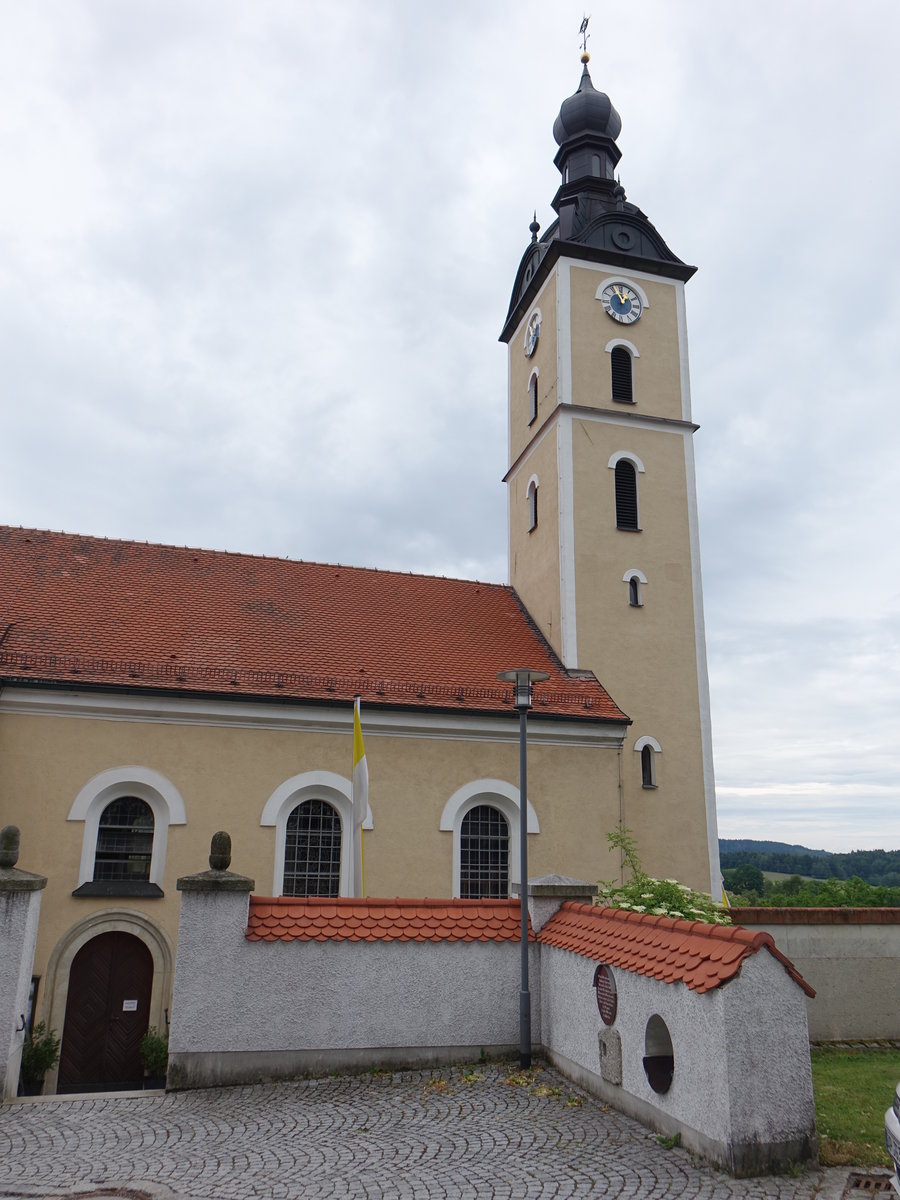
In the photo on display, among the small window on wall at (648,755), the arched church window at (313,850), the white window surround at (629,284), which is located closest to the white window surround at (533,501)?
the white window surround at (629,284)

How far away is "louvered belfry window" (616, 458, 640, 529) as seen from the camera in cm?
1977

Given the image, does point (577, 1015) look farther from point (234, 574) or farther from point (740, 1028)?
point (234, 574)

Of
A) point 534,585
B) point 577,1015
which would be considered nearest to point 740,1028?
point 577,1015

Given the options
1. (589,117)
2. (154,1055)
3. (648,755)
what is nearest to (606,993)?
(154,1055)

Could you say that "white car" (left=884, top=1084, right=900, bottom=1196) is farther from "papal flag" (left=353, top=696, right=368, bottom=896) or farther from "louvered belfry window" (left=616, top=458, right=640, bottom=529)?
"louvered belfry window" (left=616, top=458, right=640, bottom=529)

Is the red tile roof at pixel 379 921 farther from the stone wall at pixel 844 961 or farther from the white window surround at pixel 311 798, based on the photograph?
the white window surround at pixel 311 798

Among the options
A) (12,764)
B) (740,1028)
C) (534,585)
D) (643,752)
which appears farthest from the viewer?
(534,585)

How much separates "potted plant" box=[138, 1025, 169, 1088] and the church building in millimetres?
386

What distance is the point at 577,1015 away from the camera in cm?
860

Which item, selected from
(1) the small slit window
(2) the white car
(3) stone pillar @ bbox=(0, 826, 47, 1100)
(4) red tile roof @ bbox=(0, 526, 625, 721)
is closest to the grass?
(2) the white car

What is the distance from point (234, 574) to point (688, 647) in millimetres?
9971

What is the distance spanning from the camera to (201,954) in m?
8.70

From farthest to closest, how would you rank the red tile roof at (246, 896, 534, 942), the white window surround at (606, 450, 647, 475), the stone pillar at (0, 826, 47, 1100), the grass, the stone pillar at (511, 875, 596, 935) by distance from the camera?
the white window surround at (606, 450, 647, 475), the stone pillar at (511, 875, 596, 935), the red tile roof at (246, 896, 534, 942), the stone pillar at (0, 826, 47, 1100), the grass

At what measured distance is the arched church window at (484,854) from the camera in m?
15.0
